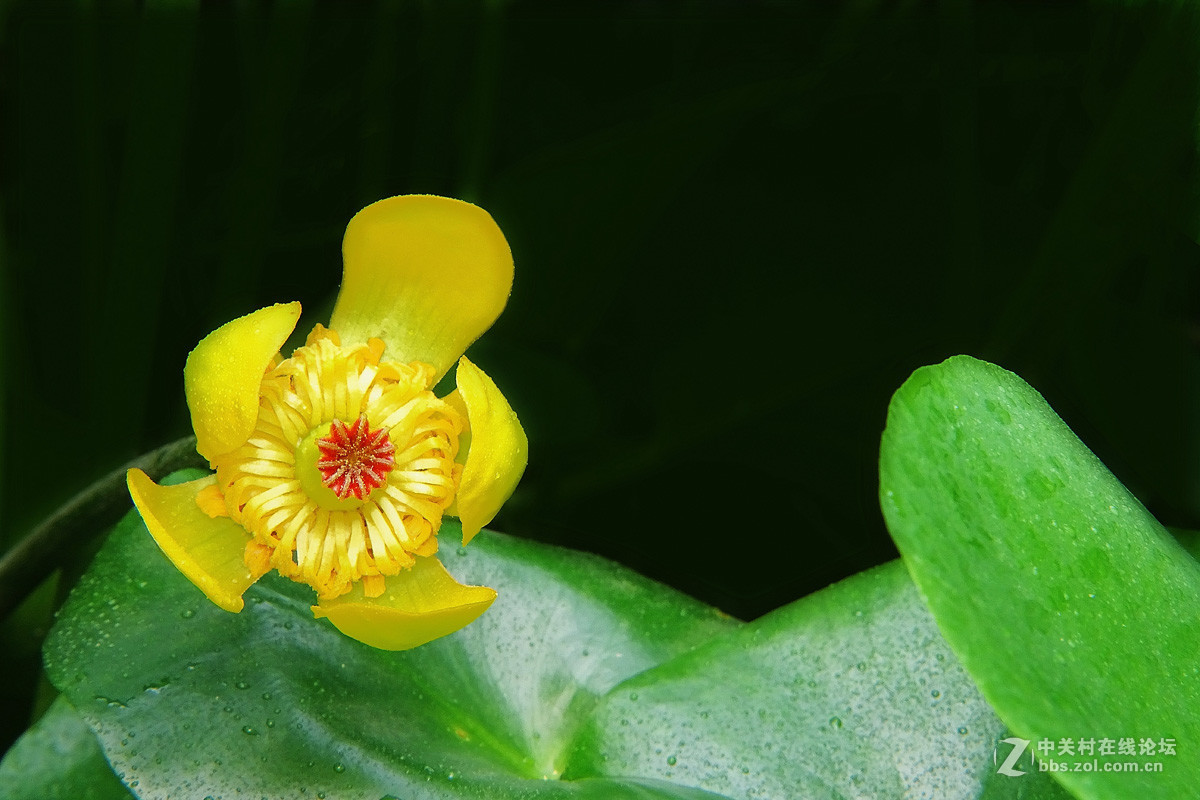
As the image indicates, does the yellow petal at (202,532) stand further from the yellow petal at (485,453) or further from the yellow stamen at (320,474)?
the yellow petal at (485,453)

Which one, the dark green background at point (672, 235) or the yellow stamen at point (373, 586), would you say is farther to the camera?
the dark green background at point (672, 235)

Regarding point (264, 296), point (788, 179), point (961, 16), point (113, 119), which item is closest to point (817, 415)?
point (788, 179)

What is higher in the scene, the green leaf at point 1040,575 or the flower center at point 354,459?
the green leaf at point 1040,575

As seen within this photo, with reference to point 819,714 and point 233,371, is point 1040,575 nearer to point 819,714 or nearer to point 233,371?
point 819,714

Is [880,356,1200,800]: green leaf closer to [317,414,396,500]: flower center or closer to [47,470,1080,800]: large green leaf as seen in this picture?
[47,470,1080,800]: large green leaf

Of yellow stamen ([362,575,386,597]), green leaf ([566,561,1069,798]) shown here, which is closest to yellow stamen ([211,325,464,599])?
yellow stamen ([362,575,386,597])

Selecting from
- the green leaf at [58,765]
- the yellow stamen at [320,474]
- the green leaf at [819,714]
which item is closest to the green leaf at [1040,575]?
the green leaf at [819,714]

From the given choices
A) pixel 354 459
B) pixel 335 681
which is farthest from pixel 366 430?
pixel 335 681

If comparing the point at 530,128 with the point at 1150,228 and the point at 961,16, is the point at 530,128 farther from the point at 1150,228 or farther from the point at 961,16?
the point at 1150,228
